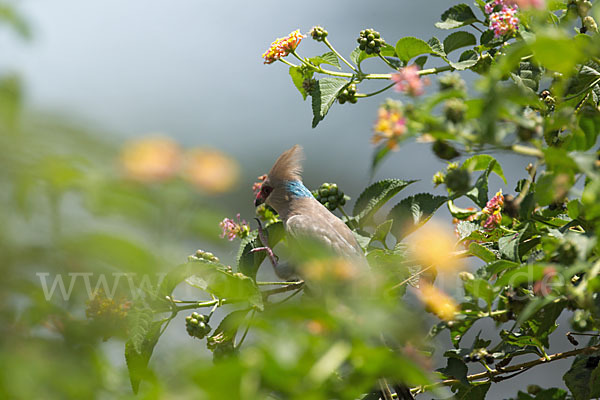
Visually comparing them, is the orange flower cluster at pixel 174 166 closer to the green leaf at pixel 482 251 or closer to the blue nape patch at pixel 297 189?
the green leaf at pixel 482 251

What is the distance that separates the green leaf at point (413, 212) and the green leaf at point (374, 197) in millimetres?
43

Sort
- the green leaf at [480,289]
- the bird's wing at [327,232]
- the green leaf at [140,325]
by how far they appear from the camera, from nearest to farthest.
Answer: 1. the green leaf at [480,289]
2. the green leaf at [140,325]
3. the bird's wing at [327,232]

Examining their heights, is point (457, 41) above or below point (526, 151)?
above

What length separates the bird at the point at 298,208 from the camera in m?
2.02

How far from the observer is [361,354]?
581mm

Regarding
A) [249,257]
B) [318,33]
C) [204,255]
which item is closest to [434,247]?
[249,257]

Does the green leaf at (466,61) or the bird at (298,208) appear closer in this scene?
the green leaf at (466,61)

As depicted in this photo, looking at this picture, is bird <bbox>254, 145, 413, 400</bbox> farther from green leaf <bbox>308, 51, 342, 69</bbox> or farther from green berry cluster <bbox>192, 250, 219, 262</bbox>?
green leaf <bbox>308, 51, 342, 69</bbox>

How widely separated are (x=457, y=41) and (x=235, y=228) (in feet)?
2.62

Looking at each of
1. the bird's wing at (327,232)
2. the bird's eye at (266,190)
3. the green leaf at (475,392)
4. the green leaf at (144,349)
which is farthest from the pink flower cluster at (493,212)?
the bird's eye at (266,190)

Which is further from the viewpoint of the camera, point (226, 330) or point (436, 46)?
point (436, 46)

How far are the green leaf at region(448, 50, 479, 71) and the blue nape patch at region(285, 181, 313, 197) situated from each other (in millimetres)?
949

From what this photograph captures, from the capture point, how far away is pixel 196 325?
147 centimetres

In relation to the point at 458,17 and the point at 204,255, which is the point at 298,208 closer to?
the point at 204,255
